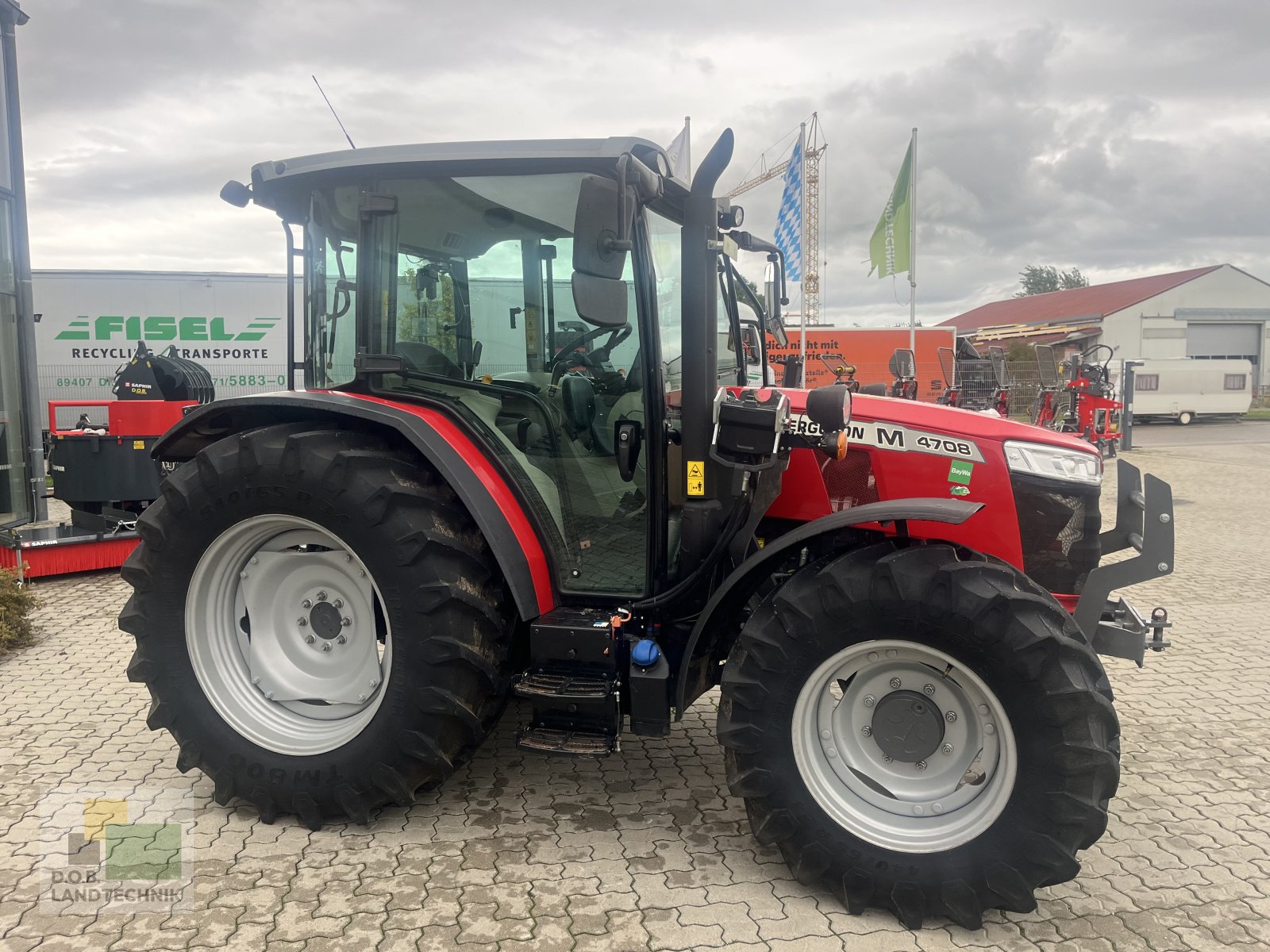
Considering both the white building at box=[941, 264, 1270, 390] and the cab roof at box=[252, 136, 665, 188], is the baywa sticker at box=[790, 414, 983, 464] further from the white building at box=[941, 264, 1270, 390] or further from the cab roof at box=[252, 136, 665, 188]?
the white building at box=[941, 264, 1270, 390]

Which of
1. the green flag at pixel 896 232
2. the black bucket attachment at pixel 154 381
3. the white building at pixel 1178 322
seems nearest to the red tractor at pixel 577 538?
the black bucket attachment at pixel 154 381

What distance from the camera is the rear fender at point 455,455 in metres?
3.08

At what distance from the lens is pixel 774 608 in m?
2.82

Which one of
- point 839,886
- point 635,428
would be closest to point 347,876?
point 839,886

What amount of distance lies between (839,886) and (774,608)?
2.84 ft

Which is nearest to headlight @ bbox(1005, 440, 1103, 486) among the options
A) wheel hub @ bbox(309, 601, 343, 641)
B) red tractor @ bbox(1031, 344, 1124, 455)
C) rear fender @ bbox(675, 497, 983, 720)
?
rear fender @ bbox(675, 497, 983, 720)

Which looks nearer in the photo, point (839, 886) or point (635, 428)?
point (839, 886)

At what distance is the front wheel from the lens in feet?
8.42

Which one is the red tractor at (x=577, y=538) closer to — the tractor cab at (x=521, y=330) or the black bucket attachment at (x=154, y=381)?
the tractor cab at (x=521, y=330)

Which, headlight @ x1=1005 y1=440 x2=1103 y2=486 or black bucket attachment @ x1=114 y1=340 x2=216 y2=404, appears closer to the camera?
headlight @ x1=1005 y1=440 x2=1103 y2=486

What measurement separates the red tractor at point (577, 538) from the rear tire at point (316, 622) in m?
0.01

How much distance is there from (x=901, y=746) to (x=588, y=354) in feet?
5.51

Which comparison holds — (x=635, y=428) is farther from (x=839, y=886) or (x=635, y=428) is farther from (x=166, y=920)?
(x=166, y=920)

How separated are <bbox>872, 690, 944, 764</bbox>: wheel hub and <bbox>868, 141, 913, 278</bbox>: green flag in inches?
670
